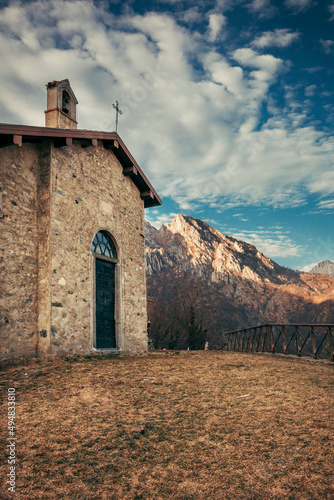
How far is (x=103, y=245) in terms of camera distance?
11.4m

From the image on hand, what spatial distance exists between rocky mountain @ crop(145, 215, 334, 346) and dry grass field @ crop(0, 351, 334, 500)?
50.2 meters

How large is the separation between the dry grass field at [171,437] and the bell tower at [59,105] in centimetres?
936

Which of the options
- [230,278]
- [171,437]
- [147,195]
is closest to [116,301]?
[147,195]

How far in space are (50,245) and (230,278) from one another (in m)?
96.8

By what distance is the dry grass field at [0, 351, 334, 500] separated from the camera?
3102 mm

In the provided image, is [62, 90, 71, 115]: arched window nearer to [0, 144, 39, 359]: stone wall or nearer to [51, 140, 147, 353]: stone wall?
[51, 140, 147, 353]: stone wall

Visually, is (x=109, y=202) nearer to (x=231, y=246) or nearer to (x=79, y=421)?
(x=79, y=421)

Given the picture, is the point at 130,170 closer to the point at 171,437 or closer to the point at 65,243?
the point at 65,243

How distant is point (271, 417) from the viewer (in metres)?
4.43

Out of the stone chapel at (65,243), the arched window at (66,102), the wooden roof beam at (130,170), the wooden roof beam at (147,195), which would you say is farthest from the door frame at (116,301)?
the arched window at (66,102)

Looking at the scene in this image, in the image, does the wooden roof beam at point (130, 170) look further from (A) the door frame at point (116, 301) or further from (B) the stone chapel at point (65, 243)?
A: (A) the door frame at point (116, 301)

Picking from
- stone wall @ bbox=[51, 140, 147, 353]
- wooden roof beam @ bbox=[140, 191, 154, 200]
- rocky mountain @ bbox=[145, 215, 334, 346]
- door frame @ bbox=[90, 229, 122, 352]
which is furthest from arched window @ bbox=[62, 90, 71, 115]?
rocky mountain @ bbox=[145, 215, 334, 346]

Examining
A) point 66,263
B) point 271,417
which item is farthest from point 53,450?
point 66,263

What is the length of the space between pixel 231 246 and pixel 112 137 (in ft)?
374
